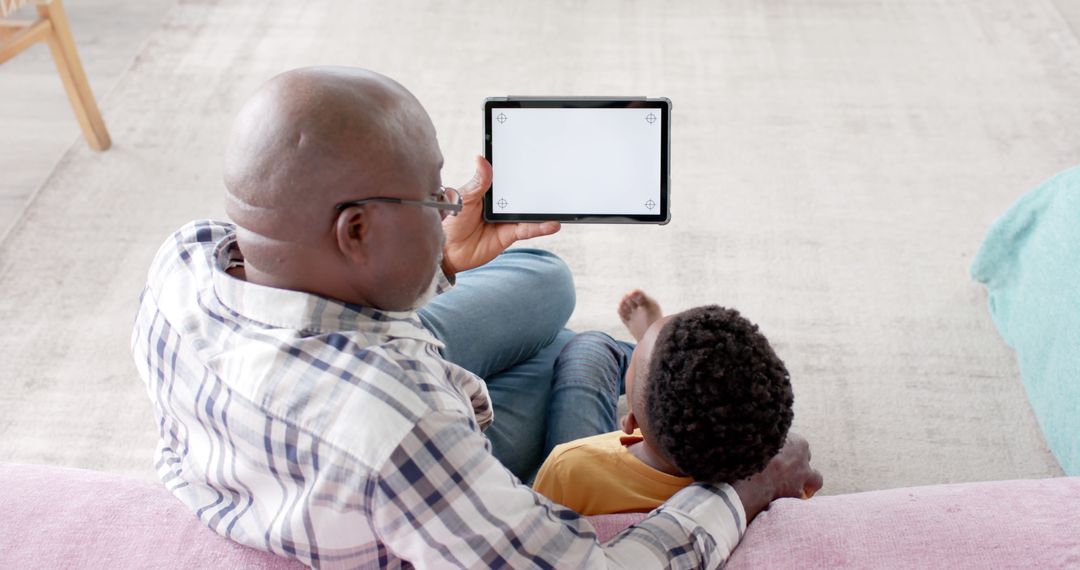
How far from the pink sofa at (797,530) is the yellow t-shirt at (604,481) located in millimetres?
117

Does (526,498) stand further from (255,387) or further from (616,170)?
(616,170)

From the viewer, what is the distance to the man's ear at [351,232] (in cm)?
90

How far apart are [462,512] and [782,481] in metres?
0.49

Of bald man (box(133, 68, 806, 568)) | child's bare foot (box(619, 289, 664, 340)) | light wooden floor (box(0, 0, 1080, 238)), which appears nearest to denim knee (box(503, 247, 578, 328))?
child's bare foot (box(619, 289, 664, 340))

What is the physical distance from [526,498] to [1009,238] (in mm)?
1319

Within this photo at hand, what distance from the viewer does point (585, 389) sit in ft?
4.91

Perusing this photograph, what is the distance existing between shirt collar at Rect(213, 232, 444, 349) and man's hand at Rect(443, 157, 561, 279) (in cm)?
42

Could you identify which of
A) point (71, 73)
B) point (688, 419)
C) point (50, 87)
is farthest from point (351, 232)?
point (50, 87)

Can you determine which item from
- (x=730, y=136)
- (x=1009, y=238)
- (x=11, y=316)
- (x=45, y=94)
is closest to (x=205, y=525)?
(x=11, y=316)

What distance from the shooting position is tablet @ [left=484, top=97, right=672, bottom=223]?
1.42 m

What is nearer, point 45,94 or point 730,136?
point 730,136

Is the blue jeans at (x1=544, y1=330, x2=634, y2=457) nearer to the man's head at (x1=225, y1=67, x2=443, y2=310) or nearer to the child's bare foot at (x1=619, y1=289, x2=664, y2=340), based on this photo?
the child's bare foot at (x1=619, y1=289, x2=664, y2=340)

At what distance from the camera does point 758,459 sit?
1.14 metres

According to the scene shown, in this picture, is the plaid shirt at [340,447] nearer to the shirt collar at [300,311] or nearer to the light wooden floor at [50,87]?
the shirt collar at [300,311]
